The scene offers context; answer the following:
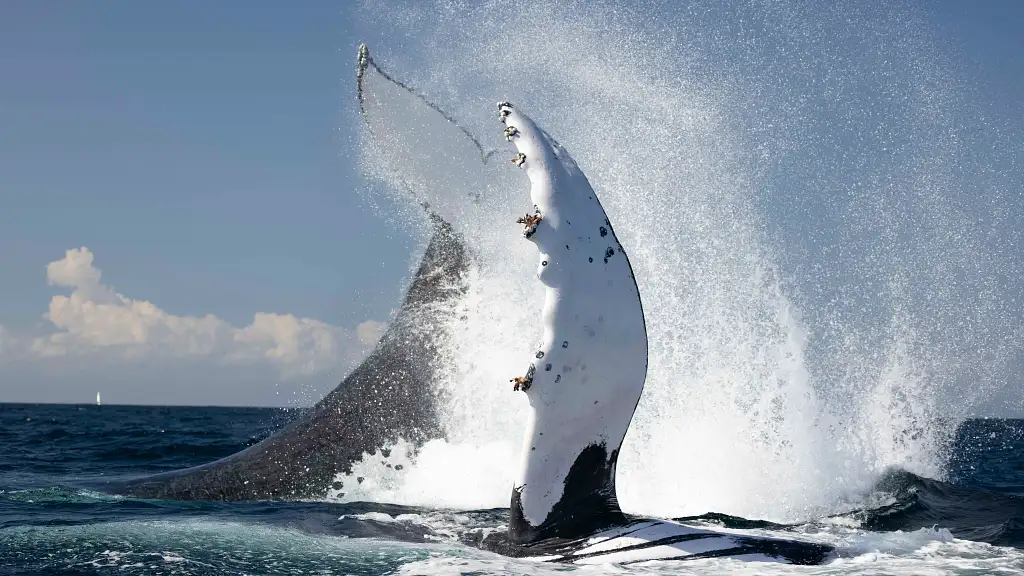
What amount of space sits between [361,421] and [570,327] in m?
4.12

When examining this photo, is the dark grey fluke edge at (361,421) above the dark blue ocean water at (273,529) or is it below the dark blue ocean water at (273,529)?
above

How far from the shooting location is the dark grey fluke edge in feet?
26.9

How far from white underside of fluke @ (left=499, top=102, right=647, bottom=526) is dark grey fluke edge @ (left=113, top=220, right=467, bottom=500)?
3.55 metres

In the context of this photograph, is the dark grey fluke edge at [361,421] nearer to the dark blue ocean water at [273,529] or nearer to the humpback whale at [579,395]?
the dark blue ocean water at [273,529]

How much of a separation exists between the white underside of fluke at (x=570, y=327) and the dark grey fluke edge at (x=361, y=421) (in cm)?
355

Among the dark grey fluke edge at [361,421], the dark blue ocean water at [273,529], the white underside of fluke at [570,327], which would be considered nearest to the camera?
the white underside of fluke at [570,327]

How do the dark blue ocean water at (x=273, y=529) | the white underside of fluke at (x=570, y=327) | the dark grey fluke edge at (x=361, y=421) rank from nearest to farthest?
1. the white underside of fluke at (x=570, y=327)
2. the dark blue ocean water at (x=273, y=529)
3. the dark grey fluke edge at (x=361, y=421)

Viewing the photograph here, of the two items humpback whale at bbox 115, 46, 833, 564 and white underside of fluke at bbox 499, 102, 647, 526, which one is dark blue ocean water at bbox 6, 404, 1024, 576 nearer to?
humpback whale at bbox 115, 46, 833, 564

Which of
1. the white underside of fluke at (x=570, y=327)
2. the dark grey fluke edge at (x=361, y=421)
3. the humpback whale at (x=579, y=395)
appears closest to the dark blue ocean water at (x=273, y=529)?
the dark grey fluke edge at (x=361, y=421)

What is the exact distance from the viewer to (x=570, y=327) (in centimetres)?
458

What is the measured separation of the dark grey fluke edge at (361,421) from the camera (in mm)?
8211

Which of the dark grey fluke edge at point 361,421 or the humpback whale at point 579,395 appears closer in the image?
the humpback whale at point 579,395

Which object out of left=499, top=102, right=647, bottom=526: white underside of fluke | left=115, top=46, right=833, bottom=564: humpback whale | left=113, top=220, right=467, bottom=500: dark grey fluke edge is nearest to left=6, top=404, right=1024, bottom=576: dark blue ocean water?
left=113, top=220, right=467, bottom=500: dark grey fluke edge

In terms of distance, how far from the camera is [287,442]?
27.8 feet
